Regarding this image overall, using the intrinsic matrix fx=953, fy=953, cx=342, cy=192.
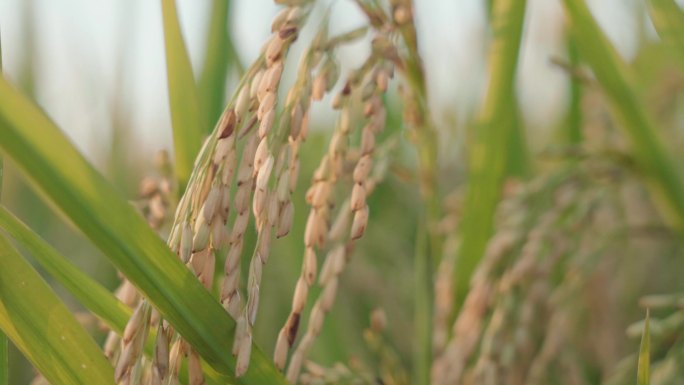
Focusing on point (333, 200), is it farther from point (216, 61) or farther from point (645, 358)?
point (216, 61)

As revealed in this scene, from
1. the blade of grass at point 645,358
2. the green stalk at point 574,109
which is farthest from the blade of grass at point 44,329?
the green stalk at point 574,109

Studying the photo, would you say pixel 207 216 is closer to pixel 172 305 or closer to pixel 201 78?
pixel 172 305

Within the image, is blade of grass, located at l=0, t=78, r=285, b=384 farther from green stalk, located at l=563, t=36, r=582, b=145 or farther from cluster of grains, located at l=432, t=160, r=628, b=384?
green stalk, located at l=563, t=36, r=582, b=145

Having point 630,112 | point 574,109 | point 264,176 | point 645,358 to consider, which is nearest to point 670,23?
point 630,112

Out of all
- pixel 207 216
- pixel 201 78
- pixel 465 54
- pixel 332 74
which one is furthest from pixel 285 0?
pixel 465 54

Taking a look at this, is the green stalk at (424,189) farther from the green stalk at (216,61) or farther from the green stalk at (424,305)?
the green stalk at (216,61)
